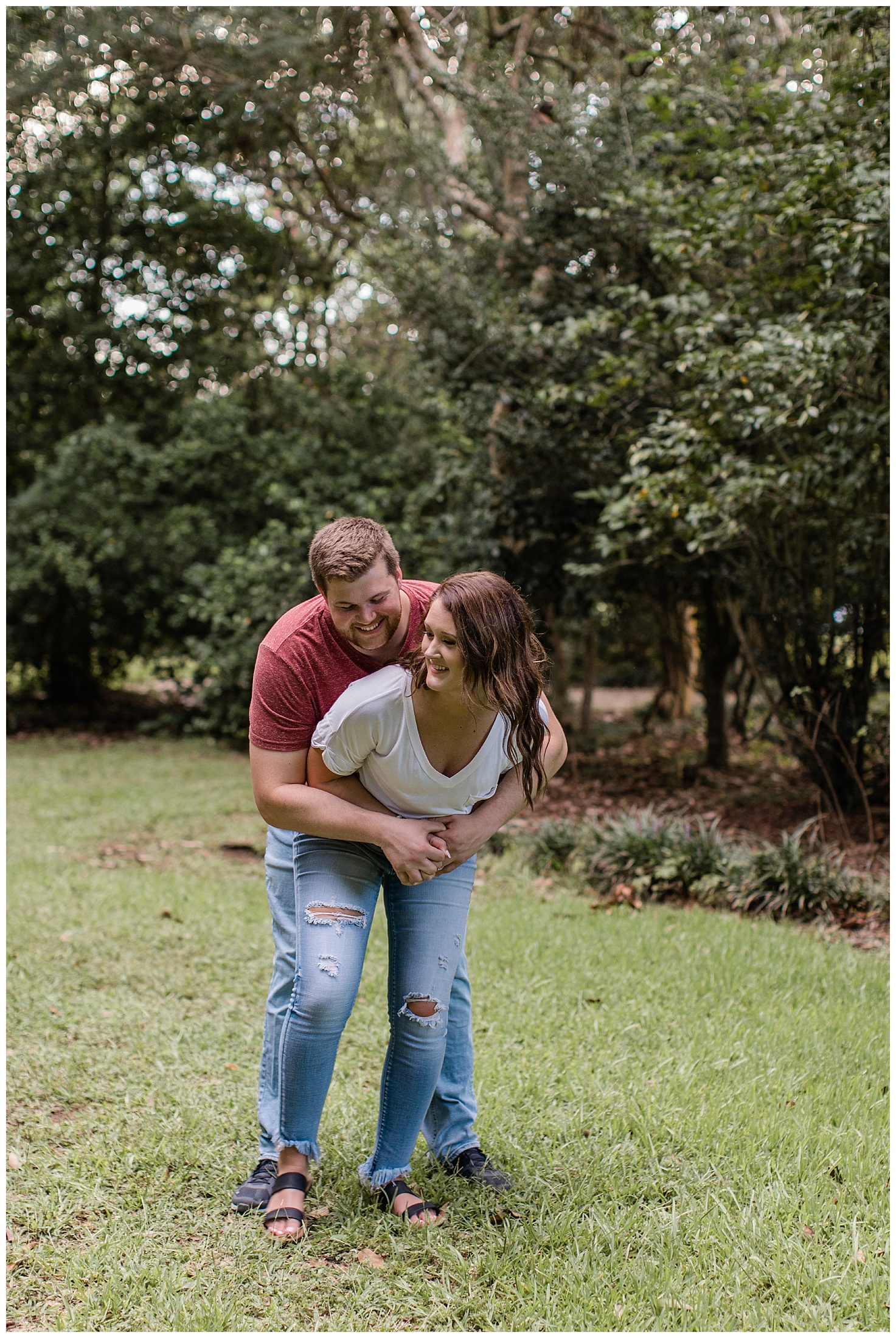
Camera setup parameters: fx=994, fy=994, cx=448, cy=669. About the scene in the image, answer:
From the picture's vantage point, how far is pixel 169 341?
1209cm

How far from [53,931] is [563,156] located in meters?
6.47

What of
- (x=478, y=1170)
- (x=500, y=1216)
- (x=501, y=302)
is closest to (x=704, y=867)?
(x=478, y=1170)

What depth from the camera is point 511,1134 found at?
2990 mm

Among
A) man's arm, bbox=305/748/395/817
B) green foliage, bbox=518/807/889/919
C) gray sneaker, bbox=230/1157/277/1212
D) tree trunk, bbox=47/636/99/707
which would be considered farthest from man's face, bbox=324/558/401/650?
tree trunk, bbox=47/636/99/707

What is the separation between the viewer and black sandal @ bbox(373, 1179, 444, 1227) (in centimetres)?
252

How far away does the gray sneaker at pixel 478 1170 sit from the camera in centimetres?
269

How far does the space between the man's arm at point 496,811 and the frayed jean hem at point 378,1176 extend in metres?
0.83

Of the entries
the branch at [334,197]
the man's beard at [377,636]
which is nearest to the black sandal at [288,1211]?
the man's beard at [377,636]

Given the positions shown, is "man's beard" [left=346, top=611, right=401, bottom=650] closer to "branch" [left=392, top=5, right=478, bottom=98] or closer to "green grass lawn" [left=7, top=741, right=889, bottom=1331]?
"green grass lawn" [left=7, top=741, right=889, bottom=1331]

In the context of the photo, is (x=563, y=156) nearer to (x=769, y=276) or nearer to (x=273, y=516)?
(x=769, y=276)

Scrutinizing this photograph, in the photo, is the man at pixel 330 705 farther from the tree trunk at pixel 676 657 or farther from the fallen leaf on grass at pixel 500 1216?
the tree trunk at pixel 676 657

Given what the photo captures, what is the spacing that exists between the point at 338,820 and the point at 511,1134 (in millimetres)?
1324

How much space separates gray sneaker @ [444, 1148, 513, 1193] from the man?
0.46m

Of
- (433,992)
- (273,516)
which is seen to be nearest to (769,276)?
(433,992)
